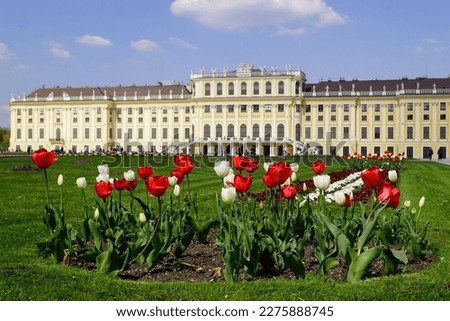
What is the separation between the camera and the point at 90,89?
75.6m

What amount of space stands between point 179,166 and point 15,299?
7.63 ft

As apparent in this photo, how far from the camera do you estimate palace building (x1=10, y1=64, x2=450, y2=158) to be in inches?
2479

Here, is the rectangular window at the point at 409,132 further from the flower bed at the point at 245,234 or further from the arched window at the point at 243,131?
the flower bed at the point at 245,234

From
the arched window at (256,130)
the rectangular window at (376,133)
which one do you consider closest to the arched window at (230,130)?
the arched window at (256,130)

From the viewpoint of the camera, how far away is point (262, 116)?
65.9 m

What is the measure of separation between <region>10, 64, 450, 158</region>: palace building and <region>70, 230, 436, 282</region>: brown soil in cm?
5729

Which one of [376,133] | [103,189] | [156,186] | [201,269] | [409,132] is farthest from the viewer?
[376,133]

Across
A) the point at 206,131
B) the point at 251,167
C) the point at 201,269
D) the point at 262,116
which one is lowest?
the point at 201,269

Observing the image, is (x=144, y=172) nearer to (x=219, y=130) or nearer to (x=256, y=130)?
(x=256, y=130)

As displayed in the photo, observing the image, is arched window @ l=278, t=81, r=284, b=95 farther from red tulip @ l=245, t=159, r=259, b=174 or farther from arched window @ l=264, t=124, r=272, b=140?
red tulip @ l=245, t=159, r=259, b=174

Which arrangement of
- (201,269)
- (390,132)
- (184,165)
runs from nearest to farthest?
(201,269)
(184,165)
(390,132)

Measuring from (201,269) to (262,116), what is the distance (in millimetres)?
60831

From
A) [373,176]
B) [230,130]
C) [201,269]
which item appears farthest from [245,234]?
[230,130]
